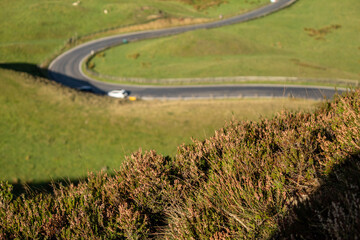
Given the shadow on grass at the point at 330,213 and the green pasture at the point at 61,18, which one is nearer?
the shadow on grass at the point at 330,213

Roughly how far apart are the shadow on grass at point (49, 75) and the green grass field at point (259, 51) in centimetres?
707

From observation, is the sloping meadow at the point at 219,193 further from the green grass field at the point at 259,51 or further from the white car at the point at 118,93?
the green grass field at the point at 259,51

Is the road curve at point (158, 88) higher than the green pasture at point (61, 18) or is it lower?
lower

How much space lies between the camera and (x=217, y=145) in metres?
9.27

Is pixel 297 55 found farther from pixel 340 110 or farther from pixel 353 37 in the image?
pixel 340 110

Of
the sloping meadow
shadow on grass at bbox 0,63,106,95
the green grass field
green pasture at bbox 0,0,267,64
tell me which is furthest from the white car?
the sloping meadow

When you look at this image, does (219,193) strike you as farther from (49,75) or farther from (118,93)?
(49,75)

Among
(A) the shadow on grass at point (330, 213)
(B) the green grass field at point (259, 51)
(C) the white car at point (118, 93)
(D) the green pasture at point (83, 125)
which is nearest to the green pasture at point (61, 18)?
(B) the green grass field at point (259, 51)

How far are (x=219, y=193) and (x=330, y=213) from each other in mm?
2372

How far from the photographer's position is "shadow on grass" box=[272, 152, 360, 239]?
4.87 m

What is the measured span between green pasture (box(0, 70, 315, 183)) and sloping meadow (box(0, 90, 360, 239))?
23.5 meters

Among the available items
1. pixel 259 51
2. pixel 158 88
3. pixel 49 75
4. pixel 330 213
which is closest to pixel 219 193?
pixel 330 213

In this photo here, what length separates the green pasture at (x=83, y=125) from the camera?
35000 millimetres

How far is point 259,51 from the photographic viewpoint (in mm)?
76875
